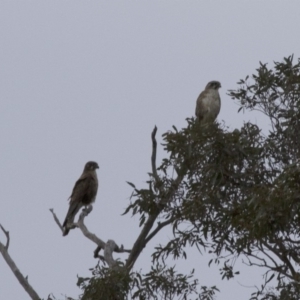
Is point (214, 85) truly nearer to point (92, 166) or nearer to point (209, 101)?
point (209, 101)

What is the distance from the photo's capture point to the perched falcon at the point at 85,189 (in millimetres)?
13330

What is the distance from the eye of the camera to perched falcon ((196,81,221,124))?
13.9m

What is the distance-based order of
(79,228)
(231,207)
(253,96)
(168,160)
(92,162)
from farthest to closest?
(92,162)
(79,228)
(253,96)
(168,160)
(231,207)

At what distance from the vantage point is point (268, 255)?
9.04 metres

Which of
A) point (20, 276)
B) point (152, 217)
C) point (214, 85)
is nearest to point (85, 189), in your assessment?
point (214, 85)

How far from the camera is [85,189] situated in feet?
45.1

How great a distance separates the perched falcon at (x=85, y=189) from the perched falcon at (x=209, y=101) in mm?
1789

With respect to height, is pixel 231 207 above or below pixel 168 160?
below

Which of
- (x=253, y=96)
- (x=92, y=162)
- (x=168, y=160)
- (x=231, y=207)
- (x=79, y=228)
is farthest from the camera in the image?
(x=92, y=162)

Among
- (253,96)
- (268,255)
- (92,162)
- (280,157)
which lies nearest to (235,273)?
(268,255)

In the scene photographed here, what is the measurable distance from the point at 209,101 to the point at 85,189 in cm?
228

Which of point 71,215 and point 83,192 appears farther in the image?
point 83,192

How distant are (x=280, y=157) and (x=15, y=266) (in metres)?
3.17

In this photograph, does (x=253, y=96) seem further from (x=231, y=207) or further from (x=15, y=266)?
(x=15, y=266)
